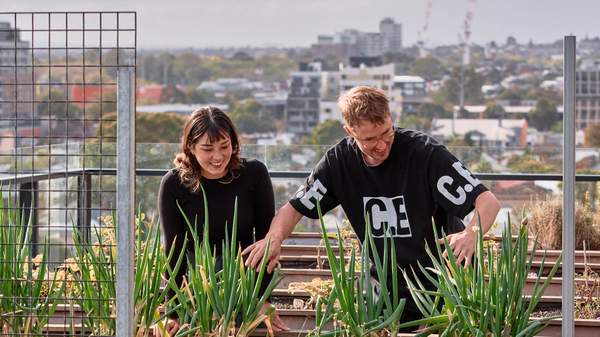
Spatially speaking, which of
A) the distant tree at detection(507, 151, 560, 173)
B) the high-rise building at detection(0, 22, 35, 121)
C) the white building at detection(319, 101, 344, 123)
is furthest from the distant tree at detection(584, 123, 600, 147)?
the high-rise building at detection(0, 22, 35, 121)

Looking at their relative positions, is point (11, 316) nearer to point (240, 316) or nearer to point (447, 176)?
point (240, 316)

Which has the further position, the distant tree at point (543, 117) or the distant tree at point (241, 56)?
the distant tree at point (241, 56)

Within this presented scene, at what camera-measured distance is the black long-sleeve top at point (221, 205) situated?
10.6 feet

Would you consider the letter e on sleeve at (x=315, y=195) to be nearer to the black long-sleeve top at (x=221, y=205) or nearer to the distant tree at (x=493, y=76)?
the black long-sleeve top at (x=221, y=205)

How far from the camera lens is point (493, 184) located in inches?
269

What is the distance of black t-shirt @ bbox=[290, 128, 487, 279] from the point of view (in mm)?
3051

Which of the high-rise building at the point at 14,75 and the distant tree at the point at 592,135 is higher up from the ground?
the distant tree at the point at 592,135

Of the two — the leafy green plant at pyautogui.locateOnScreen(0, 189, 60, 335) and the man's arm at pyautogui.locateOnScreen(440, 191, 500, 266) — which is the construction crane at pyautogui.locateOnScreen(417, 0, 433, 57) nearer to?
the man's arm at pyautogui.locateOnScreen(440, 191, 500, 266)

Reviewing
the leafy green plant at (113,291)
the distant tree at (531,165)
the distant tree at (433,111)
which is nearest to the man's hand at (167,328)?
the leafy green plant at (113,291)

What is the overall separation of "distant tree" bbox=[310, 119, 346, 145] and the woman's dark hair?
151ft

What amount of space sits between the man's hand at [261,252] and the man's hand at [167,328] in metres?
0.28

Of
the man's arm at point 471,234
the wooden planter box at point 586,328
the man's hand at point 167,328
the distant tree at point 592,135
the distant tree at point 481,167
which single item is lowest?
the wooden planter box at point 586,328

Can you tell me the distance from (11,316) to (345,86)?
174 ft

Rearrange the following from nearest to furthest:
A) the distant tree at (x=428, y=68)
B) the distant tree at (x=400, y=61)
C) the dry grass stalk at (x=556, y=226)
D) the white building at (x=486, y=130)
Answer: the dry grass stalk at (x=556, y=226) < the white building at (x=486, y=130) < the distant tree at (x=428, y=68) < the distant tree at (x=400, y=61)
